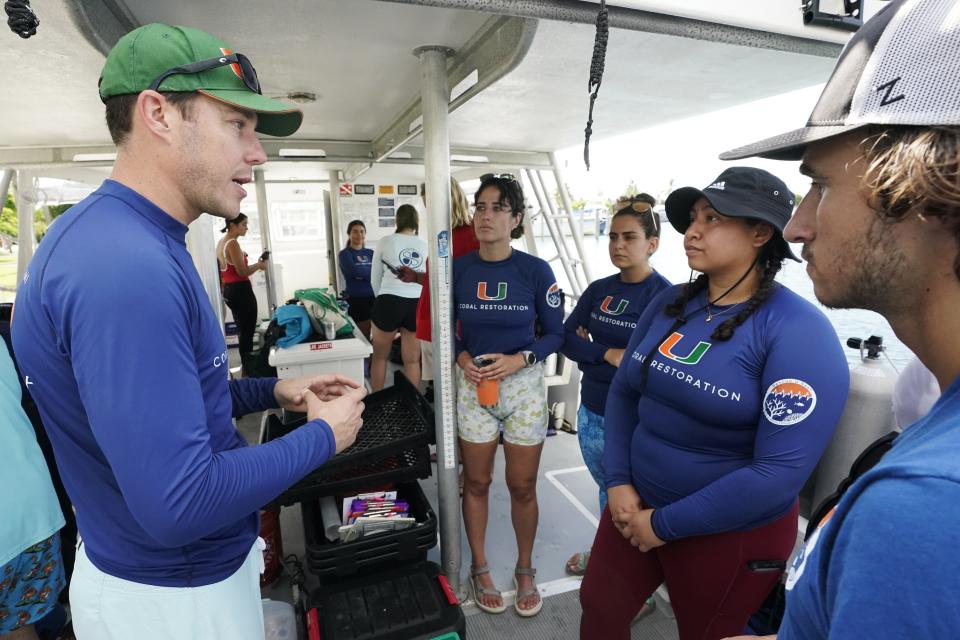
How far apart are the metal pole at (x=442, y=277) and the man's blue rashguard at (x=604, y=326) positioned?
2.09 ft

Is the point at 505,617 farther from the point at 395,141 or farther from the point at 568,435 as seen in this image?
the point at 395,141

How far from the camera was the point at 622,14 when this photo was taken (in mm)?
1271

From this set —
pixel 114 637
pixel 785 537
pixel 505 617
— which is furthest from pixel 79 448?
pixel 505 617

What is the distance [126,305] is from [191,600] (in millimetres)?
670

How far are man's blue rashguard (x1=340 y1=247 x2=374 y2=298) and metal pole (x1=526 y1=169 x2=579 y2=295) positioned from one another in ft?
6.85

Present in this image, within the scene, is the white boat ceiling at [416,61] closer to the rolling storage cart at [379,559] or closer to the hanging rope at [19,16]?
the hanging rope at [19,16]

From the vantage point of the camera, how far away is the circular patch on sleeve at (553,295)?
2178mm

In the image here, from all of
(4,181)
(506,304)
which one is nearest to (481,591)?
(506,304)

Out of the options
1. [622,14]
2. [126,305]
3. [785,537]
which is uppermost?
[622,14]

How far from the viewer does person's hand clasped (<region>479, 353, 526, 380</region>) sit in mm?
2023

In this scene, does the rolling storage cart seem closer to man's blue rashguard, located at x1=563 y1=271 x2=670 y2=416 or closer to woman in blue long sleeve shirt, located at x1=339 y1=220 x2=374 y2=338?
man's blue rashguard, located at x1=563 y1=271 x2=670 y2=416

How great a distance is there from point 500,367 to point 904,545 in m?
1.66

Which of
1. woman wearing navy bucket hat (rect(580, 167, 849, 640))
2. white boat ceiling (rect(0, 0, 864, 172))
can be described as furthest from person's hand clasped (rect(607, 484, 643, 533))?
white boat ceiling (rect(0, 0, 864, 172))

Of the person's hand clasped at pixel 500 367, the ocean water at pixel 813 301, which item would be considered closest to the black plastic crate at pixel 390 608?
the person's hand clasped at pixel 500 367
